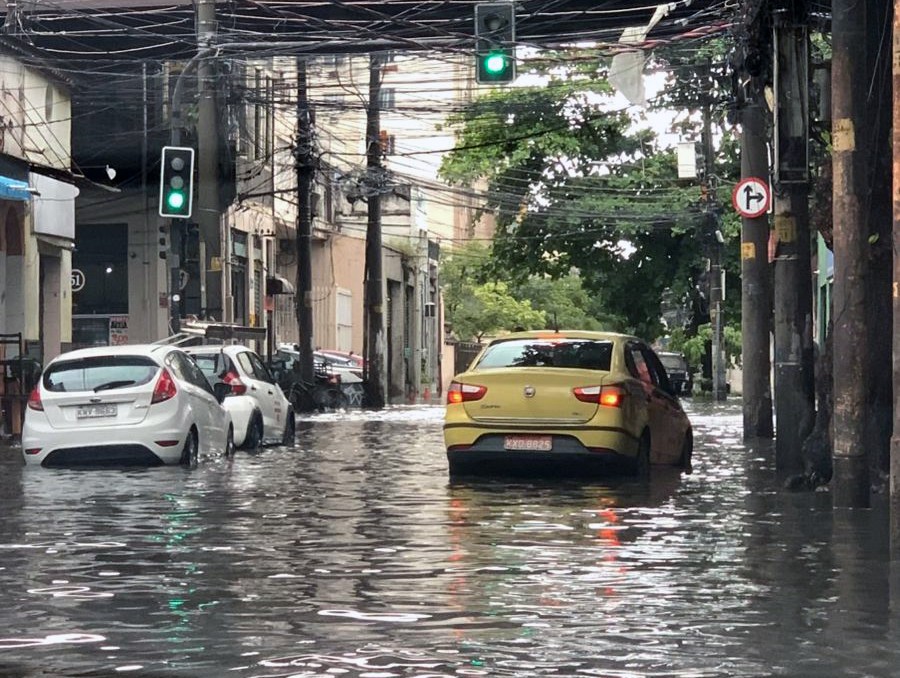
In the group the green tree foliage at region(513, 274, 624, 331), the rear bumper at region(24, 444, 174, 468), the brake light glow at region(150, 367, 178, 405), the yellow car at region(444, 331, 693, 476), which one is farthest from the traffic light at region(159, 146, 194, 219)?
the green tree foliage at region(513, 274, 624, 331)

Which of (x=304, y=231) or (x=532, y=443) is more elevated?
(x=304, y=231)

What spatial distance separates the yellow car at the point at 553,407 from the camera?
57.1 ft

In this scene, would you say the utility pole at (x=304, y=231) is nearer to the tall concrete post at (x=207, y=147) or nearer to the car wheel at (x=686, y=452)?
the tall concrete post at (x=207, y=147)

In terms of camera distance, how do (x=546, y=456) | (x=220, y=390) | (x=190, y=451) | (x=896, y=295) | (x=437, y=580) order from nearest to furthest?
(x=437, y=580)
(x=896, y=295)
(x=546, y=456)
(x=190, y=451)
(x=220, y=390)

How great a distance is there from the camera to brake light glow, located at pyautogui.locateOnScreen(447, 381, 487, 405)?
1769cm

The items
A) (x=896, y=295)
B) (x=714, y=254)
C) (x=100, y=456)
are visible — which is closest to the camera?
(x=896, y=295)

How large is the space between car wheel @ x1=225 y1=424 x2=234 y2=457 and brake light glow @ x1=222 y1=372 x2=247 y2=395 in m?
1.53

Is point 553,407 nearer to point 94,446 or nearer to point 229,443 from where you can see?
point 94,446

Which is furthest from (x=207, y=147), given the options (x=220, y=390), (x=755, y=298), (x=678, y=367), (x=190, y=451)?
(x=678, y=367)

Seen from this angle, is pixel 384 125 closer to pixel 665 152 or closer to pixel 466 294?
pixel 466 294

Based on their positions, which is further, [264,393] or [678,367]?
[678,367]

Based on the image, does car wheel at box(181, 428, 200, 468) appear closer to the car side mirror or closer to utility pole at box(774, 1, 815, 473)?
the car side mirror

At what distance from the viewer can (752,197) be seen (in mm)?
26156

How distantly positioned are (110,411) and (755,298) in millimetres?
11482
